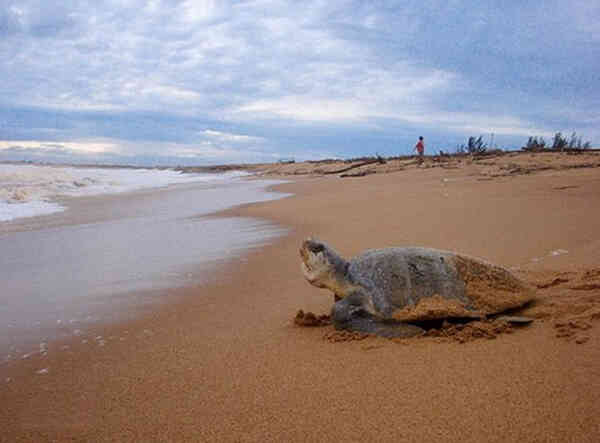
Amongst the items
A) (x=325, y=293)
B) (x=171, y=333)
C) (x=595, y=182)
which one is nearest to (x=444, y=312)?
(x=325, y=293)

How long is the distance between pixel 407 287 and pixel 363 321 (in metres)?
0.36

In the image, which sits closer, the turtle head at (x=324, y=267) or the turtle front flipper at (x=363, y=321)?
the turtle front flipper at (x=363, y=321)

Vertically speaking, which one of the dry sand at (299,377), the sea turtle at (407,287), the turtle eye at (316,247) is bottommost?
the dry sand at (299,377)

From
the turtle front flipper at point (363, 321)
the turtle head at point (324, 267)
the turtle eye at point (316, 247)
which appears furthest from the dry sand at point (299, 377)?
the turtle eye at point (316, 247)

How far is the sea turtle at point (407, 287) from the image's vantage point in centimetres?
282

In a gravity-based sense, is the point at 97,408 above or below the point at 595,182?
below

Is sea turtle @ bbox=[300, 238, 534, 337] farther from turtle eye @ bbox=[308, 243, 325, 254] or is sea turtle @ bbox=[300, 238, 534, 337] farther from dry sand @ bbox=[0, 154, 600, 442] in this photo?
dry sand @ bbox=[0, 154, 600, 442]

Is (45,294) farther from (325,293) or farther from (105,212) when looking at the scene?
(105,212)

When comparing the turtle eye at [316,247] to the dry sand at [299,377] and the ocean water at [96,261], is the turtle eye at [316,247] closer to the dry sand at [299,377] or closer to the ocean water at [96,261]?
the dry sand at [299,377]

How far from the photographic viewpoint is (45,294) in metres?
4.02

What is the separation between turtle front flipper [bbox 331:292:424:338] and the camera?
279cm

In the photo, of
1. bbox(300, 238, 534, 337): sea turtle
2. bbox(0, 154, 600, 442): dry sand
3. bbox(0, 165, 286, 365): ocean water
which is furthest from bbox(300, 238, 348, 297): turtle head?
bbox(0, 165, 286, 365): ocean water

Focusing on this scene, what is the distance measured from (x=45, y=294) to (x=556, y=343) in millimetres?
4071

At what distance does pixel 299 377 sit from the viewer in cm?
233
